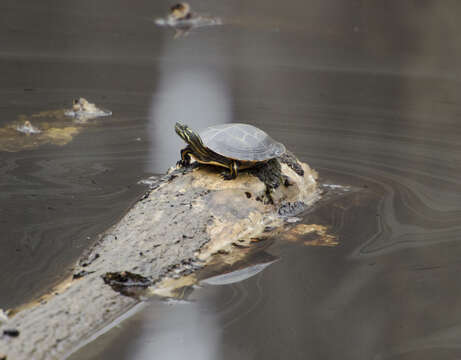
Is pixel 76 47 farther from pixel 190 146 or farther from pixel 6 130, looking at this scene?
pixel 190 146

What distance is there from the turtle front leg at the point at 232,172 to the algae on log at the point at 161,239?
0.11 ft

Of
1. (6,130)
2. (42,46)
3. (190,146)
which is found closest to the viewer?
(190,146)

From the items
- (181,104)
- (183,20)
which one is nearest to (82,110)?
(181,104)

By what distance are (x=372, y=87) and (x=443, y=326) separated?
17.8 feet

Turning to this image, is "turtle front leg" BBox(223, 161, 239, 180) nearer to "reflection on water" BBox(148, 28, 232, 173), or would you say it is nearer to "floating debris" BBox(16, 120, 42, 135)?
"reflection on water" BBox(148, 28, 232, 173)

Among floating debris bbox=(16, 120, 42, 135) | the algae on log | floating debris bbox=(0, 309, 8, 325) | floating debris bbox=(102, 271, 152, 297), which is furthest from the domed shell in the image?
floating debris bbox=(16, 120, 42, 135)

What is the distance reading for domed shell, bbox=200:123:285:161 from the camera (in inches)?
119

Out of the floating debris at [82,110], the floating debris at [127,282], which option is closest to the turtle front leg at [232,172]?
the floating debris at [127,282]

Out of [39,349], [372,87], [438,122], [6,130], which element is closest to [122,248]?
[39,349]

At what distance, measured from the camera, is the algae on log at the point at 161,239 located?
199 centimetres

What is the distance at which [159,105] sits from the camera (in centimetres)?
580

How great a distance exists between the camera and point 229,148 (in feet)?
9.89

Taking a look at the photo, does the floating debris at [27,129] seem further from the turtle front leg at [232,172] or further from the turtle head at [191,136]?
the turtle front leg at [232,172]

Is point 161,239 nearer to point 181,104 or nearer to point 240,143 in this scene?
point 240,143
